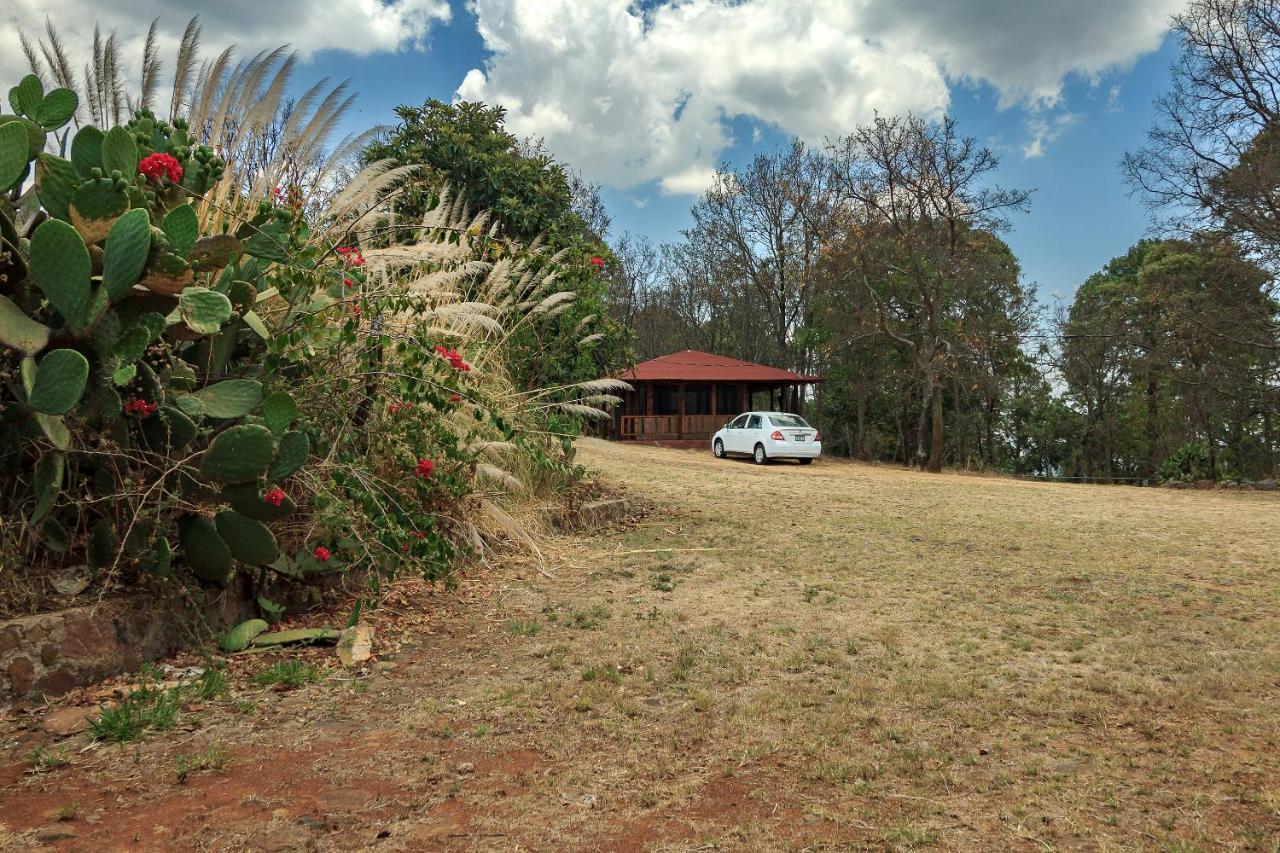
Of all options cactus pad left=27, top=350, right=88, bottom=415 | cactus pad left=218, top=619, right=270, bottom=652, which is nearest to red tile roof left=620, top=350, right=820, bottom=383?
cactus pad left=218, top=619, right=270, bottom=652

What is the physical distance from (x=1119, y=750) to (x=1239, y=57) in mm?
21313

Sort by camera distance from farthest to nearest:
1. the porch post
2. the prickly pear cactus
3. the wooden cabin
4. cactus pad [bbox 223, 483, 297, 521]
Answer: the porch post → the wooden cabin → cactus pad [bbox 223, 483, 297, 521] → the prickly pear cactus

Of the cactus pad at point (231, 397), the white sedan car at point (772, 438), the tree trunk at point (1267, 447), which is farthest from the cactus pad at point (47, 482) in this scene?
the tree trunk at point (1267, 447)

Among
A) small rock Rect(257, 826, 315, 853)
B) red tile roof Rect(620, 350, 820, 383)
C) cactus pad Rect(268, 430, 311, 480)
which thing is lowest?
small rock Rect(257, 826, 315, 853)

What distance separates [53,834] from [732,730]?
2.16 metres

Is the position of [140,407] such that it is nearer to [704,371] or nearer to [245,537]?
[245,537]

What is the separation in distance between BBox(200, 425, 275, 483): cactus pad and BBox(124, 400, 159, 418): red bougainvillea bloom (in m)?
0.29

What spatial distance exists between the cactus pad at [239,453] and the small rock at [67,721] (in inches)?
41.3

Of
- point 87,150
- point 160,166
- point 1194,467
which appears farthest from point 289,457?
point 1194,467

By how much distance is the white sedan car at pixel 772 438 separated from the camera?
20.8 metres

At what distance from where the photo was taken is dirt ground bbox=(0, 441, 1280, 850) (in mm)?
2357

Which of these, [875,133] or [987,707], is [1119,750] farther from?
[875,133]

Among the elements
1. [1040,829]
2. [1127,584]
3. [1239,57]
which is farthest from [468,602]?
[1239,57]

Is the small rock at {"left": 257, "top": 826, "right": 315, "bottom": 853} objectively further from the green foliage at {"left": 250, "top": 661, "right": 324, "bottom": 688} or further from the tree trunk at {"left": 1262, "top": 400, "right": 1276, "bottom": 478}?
the tree trunk at {"left": 1262, "top": 400, "right": 1276, "bottom": 478}
